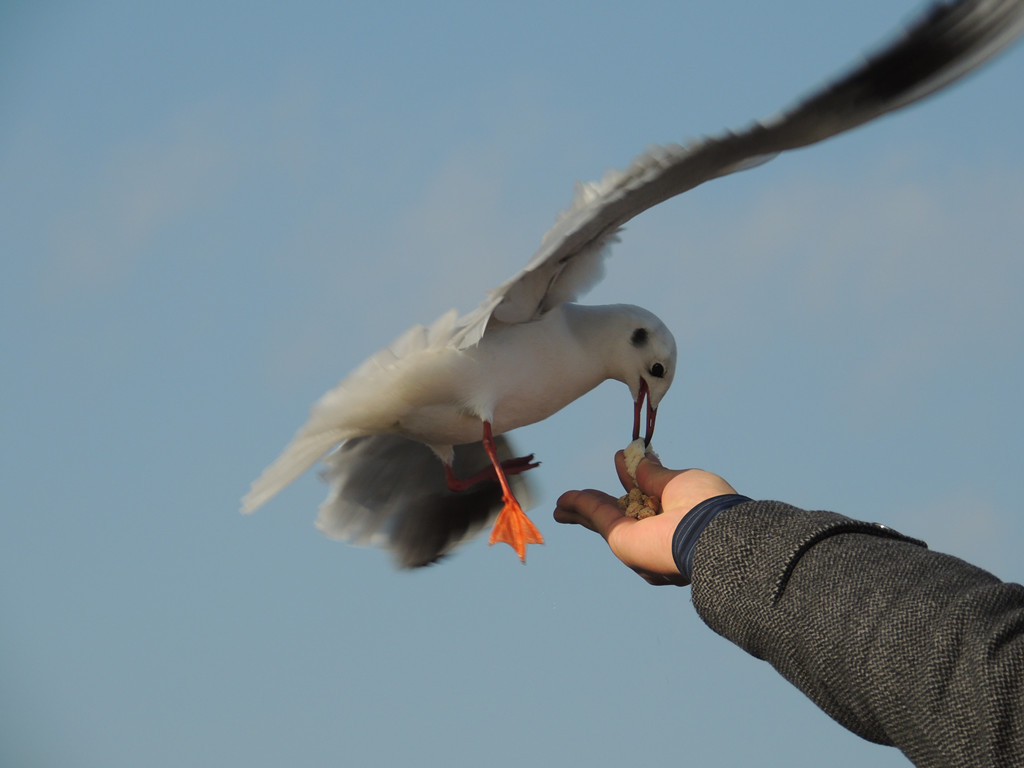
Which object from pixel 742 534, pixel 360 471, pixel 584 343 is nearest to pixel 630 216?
pixel 584 343

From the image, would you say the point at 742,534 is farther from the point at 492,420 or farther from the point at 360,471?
the point at 360,471

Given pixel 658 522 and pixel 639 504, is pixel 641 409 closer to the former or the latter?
pixel 639 504

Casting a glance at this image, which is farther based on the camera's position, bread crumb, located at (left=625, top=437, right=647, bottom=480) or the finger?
bread crumb, located at (left=625, top=437, right=647, bottom=480)

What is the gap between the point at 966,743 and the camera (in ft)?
3.99

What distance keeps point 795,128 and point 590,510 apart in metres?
1.14

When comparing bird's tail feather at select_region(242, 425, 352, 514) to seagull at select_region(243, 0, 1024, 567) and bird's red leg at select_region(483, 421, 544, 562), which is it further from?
bird's red leg at select_region(483, 421, 544, 562)

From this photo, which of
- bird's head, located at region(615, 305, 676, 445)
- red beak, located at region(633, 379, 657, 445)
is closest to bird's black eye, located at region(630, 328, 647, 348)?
bird's head, located at region(615, 305, 676, 445)

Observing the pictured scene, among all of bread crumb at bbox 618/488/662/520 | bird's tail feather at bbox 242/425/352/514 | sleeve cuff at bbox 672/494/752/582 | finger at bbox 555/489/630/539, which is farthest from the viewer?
bird's tail feather at bbox 242/425/352/514

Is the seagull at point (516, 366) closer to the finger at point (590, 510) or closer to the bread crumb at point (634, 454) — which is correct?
the bread crumb at point (634, 454)

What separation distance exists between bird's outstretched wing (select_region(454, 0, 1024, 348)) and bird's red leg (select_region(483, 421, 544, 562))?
1.45 ft

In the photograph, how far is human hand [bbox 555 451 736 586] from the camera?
2.07 m

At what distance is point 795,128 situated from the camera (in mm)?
2795

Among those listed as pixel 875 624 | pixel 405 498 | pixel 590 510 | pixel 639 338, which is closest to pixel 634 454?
pixel 590 510

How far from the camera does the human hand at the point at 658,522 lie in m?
2.07
